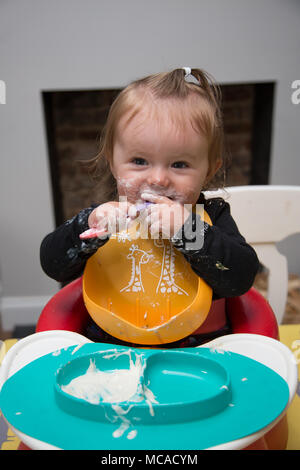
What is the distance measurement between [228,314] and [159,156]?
10.6 inches

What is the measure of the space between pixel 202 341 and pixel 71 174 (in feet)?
5.33

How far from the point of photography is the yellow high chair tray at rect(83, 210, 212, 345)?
562 mm

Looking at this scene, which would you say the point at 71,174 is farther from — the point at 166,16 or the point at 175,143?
the point at 175,143

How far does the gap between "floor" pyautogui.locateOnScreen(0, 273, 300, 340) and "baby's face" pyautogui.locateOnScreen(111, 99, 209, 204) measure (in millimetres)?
1052

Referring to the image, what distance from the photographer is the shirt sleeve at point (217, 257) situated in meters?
0.49

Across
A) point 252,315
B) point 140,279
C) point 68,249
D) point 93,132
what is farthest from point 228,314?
point 93,132

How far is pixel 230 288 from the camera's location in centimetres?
52

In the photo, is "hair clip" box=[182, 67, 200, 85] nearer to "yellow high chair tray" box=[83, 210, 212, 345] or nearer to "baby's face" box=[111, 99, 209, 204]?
"baby's face" box=[111, 99, 209, 204]

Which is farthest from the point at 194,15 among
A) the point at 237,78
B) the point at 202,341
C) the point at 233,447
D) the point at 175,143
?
the point at 233,447

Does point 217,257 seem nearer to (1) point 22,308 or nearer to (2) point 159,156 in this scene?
(2) point 159,156

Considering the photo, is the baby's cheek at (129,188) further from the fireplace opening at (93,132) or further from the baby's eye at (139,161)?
the fireplace opening at (93,132)

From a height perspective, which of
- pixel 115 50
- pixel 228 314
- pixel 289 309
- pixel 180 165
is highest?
pixel 115 50

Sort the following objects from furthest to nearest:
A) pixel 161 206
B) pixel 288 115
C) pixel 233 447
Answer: pixel 288 115
pixel 161 206
pixel 233 447

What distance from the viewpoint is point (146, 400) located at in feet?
1.21
